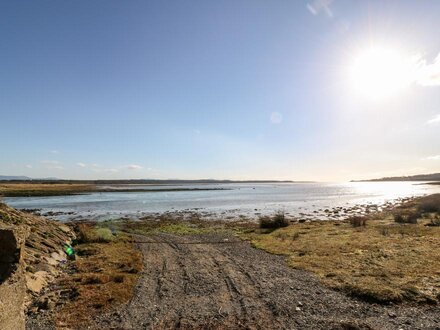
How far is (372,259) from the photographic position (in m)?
18.0

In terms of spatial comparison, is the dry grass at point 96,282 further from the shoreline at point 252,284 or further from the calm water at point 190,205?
the calm water at point 190,205

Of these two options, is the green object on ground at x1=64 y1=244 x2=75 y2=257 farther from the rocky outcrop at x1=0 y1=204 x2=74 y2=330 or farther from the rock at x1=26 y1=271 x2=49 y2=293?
the rock at x1=26 y1=271 x2=49 y2=293

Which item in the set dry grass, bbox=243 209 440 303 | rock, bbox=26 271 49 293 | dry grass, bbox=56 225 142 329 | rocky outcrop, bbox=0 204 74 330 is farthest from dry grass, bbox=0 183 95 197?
rock, bbox=26 271 49 293

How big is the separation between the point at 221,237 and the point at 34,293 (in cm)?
1847

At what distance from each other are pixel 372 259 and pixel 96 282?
48.2 feet

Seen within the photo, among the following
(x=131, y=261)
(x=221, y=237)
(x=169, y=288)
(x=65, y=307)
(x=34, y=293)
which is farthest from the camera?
(x=221, y=237)

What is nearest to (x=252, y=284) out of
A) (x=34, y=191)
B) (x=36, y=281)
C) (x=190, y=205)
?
(x=36, y=281)

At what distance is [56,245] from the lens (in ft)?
66.3

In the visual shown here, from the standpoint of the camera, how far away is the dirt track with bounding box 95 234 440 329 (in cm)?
1031

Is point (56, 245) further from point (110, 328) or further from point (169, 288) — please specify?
point (110, 328)

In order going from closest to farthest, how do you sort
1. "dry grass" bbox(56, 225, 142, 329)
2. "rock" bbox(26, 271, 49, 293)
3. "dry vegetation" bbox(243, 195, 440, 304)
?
"dry grass" bbox(56, 225, 142, 329)
"dry vegetation" bbox(243, 195, 440, 304)
"rock" bbox(26, 271, 49, 293)

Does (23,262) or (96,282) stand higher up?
(23,262)

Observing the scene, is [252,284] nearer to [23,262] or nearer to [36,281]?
[23,262]

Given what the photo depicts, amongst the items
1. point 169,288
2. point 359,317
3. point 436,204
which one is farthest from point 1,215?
point 436,204
